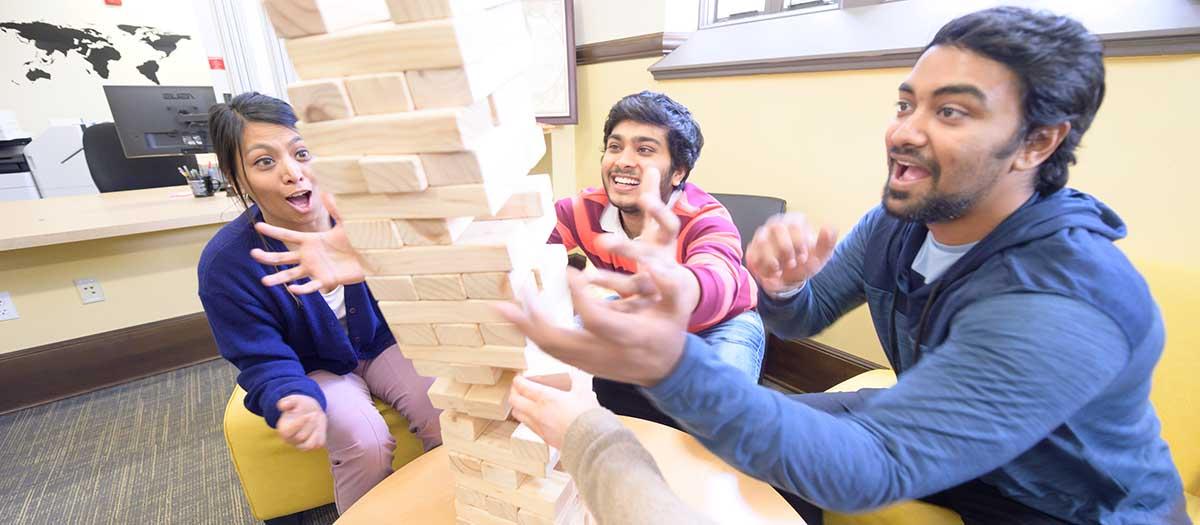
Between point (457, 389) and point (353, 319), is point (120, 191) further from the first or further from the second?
point (457, 389)

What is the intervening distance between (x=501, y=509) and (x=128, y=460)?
197cm

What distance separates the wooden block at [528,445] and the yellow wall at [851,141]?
1.47 m

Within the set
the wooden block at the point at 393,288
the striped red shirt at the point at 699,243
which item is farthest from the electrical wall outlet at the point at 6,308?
the wooden block at the point at 393,288

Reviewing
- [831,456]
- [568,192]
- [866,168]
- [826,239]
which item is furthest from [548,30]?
[831,456]

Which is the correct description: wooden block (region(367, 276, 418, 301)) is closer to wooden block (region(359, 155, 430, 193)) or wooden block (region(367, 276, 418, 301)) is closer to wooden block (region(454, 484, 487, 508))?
wooden block (region(359, 155, 430, 193))

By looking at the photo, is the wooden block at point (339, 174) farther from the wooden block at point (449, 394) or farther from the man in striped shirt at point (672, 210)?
the man in striped shirt at point (672, 210)

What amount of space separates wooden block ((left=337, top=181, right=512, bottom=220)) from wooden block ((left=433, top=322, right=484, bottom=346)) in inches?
6.3

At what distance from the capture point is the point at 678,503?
1.86ft

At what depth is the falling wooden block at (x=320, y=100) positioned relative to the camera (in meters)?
0.54

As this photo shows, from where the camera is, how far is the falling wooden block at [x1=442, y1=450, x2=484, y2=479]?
785 mm

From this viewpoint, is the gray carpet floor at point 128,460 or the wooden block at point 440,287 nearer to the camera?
the wooden block at point 440,287

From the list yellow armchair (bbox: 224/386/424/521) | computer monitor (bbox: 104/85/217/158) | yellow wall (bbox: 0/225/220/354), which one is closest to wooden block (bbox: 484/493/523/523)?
yellow armchair (bbox: 224/386/424/521)

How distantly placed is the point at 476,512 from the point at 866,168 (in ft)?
5.15

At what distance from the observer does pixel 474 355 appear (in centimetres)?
69
